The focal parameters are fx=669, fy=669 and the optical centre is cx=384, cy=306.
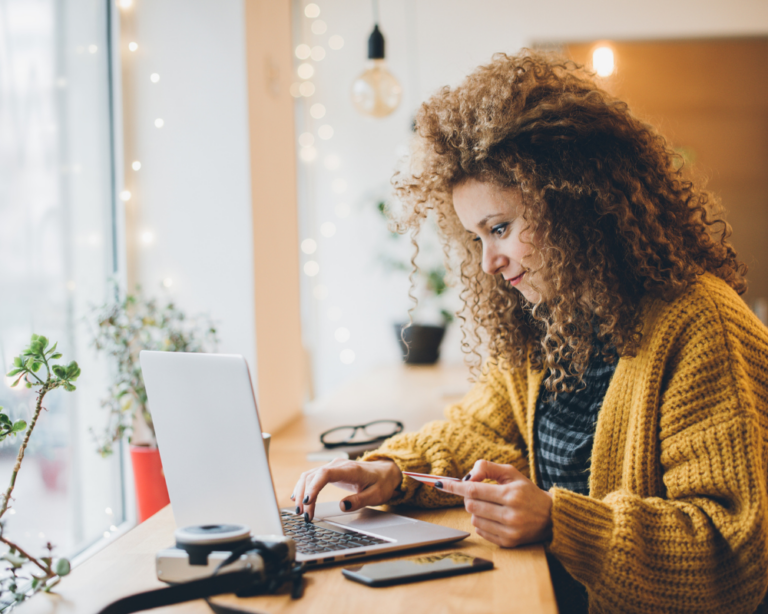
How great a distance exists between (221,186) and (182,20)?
0.41 meters

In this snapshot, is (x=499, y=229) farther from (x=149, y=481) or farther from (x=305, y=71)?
(x=305, y=71)

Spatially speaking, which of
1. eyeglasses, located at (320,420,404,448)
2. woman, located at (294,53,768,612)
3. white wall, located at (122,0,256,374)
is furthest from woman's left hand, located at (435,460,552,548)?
white wall, located at (122,0,256,374)

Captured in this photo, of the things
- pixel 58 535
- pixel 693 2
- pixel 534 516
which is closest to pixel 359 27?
pixel 693 2

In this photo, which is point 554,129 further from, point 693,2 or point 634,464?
point 693,2

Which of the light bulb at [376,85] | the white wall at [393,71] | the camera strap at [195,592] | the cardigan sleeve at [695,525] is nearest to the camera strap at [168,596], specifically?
the camera strap at [195,592]

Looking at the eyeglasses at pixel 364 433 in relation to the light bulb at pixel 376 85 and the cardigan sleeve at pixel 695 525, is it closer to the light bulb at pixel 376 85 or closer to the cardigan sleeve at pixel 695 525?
the cardigan sleeve at pixel 695 525

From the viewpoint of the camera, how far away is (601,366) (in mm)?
1095

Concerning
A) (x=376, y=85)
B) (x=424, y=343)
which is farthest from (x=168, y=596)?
(x=424, y=343)

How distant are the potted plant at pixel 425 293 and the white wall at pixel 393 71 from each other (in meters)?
0.12

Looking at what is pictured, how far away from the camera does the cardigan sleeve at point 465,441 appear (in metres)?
1.08

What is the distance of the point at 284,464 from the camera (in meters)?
1.41

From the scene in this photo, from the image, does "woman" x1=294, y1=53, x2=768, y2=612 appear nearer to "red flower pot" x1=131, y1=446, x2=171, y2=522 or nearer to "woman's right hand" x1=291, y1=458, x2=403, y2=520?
"woman's right hand" x1=291, y1=458, x2=403, y2=520

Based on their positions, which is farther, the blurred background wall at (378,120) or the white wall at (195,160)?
the blurred background wall at (378,120)

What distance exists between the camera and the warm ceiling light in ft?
9.76
